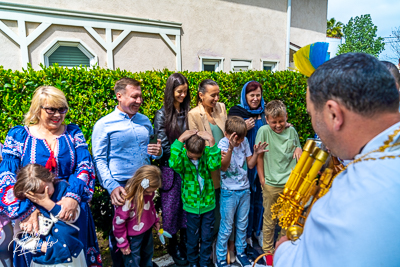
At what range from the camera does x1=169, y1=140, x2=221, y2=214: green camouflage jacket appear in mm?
2906

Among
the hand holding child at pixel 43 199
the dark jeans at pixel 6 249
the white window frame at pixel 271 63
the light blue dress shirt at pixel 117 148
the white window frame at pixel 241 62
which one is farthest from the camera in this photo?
the white window frame at pixel 271 63

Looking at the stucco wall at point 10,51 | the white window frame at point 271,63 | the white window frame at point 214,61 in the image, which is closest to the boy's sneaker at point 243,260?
the stucco wall at point 10,51

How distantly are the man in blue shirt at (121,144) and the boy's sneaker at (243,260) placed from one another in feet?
5.17

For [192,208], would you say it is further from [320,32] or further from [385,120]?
[320,32]

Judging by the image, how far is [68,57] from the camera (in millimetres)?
6273

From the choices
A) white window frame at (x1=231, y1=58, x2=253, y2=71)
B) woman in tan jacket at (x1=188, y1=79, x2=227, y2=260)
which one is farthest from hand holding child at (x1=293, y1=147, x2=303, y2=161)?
white window frame at (x1=231, y1=58, x2=253, y2=71)

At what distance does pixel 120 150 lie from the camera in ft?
9.21

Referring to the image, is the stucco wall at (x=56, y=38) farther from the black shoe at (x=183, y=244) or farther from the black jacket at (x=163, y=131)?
the black shoe at (x=183, y=244)

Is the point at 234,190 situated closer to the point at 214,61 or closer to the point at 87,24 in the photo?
the point at 87,24

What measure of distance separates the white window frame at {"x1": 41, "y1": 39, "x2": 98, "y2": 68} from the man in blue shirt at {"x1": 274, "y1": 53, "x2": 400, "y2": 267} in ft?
21.1

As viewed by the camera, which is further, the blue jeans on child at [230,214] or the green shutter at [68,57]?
the green shutter at [68,57]

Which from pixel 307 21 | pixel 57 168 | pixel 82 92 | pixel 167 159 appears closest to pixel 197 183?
pixel 167 159

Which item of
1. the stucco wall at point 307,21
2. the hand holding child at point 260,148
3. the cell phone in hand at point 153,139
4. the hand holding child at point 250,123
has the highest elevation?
the stucco wall at point 307,21

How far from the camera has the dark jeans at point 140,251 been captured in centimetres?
271
